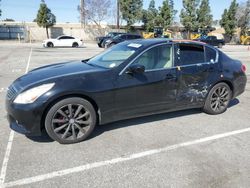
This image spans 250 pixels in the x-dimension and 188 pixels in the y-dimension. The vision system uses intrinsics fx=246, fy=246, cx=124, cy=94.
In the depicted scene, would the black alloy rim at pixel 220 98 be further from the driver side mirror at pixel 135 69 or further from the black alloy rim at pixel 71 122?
the black alloy rim at pixel 71 122

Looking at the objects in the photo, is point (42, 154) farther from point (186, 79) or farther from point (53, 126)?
point (186, 79)

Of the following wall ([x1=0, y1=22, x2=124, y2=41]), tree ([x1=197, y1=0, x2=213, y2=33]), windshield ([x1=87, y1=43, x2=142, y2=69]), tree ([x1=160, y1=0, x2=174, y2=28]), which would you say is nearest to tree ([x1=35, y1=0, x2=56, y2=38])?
wall ([x1=0, y1=22, x2=124, y2=41])

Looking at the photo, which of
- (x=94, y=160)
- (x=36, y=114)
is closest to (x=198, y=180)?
(x=94, y=160)

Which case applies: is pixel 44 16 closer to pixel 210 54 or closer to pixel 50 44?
pixel 50 44

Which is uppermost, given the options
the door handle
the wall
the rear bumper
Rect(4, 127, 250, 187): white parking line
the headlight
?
the wall

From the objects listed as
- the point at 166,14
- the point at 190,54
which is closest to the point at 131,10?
the point at 166,14

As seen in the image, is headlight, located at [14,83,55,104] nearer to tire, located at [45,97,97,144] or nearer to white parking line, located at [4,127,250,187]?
tire, located at [45,97,97,144]

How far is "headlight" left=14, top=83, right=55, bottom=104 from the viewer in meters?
3.45

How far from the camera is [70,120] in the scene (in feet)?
12.3

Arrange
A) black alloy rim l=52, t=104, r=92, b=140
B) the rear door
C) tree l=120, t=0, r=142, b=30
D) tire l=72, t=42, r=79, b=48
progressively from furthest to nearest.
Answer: tree l=120, t=0, r=142, b=30 → tire l=72, t=42, r=79, b=48 → the rear door → black alloy rim l=52, t=104, r=92, b=140

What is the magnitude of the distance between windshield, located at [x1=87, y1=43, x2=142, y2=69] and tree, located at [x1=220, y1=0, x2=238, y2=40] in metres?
47.3

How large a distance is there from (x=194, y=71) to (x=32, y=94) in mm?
2904

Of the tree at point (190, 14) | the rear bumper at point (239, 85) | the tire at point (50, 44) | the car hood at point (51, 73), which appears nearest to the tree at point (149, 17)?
the tree at point (190, 14)

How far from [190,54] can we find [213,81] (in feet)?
2.47
